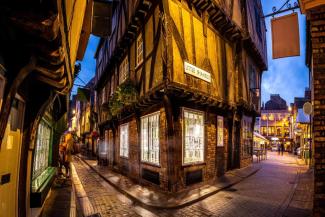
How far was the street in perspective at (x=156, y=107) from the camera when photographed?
2.96 metres

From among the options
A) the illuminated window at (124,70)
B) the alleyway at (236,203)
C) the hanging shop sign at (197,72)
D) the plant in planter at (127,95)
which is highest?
the illuminated window at (124,70)

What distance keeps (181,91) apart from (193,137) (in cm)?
229

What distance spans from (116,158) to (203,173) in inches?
265

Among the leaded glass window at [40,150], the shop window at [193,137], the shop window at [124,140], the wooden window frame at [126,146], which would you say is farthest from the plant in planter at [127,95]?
the leaded glass window at [40,150]

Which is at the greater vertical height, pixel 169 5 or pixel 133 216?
pixel 169 5

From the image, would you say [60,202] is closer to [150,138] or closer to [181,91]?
[150,138]

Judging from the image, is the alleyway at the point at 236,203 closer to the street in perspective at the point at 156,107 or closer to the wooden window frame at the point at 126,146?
the street in perspective at the point at 156,107

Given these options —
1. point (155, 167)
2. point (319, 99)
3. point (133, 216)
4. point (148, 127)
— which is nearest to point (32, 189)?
point (133, 216)

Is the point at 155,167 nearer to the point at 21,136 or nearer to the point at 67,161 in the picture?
the point at 67,161

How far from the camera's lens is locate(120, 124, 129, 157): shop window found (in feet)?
39.7

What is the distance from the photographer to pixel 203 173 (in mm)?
9422

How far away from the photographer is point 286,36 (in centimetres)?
611

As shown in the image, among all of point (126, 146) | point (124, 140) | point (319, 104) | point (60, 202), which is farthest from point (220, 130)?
point (60, 202)

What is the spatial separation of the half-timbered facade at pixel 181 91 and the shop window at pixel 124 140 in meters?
0.05
